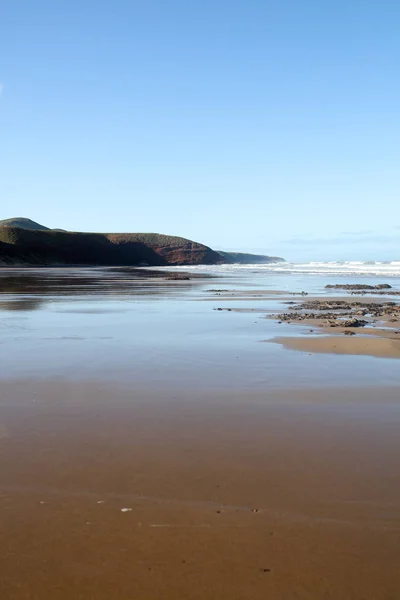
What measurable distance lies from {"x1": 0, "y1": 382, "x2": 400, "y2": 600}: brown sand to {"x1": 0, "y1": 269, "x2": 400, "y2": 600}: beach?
1cm

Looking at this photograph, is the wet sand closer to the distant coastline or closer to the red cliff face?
the distant coastline

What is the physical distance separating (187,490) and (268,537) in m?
0.88

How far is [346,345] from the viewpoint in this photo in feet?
37.4

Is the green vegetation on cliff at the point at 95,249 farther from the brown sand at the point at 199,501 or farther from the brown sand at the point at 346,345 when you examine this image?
the brown sand at the point at 199,501

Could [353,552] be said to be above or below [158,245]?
below

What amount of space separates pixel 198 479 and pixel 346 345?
303 inches

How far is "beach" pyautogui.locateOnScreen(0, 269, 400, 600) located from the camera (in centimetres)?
315

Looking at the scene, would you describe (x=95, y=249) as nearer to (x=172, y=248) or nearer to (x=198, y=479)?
(x=172, y=248)

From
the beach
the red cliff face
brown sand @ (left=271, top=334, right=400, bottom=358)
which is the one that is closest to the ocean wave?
brown sand @ (left=271, top=334, right=400, bottom=358)

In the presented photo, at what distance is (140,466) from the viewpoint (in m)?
4.68

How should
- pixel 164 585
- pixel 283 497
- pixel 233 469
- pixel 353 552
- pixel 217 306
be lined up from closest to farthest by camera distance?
pixel 164 585 → pixel 353 552 → pixel 283 497 → pixel 233 469 → pixel 217 306

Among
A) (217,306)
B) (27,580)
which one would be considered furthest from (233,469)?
(217,306)

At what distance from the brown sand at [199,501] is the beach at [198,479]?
0.04 ft

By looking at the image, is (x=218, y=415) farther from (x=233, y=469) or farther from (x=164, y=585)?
(x=164, y=585)
